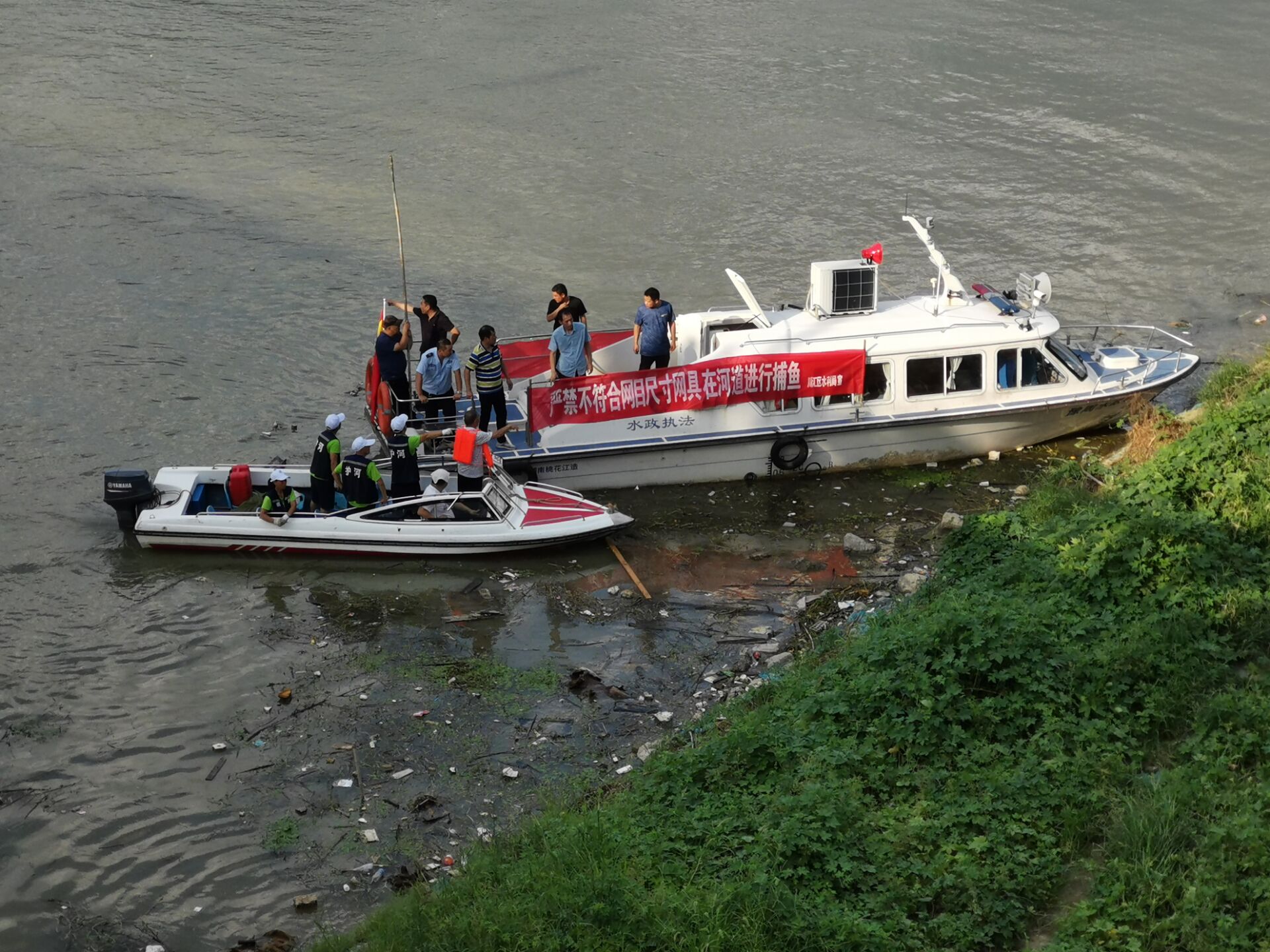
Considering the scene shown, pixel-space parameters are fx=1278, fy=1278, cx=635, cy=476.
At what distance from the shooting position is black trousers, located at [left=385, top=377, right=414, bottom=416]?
1672 centimetres

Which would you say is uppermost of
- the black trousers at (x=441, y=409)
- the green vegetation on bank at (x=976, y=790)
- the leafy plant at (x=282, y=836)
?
the black trousers at (x=441, y=409)

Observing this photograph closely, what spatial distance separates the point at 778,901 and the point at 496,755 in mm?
4383

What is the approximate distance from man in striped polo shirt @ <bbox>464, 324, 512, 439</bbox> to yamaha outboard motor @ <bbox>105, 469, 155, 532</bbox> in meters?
4.16

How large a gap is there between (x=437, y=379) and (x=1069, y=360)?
346 inches

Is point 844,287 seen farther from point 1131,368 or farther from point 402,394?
point 402,394

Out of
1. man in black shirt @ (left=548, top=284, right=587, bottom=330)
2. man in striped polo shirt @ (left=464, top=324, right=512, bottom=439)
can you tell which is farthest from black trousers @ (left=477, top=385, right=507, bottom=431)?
man in black shirt @ (left=548, top=284, right=587, bottom=330)

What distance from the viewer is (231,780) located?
1152cm

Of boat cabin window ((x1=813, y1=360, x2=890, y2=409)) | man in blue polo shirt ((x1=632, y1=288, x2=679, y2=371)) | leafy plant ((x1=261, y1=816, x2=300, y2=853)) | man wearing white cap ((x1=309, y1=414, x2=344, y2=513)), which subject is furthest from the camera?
boat cabin window ((x1=813, y1=360, x2=890, y2=409))

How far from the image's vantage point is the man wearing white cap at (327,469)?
15.1 m

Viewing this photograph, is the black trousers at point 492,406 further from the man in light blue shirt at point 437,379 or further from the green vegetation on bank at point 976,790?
the green vegetation on bank at point 976,790

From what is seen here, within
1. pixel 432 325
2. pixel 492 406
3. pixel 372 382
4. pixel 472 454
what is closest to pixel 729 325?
pixel 492 406

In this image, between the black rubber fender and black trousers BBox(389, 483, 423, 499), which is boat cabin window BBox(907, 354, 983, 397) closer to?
the black rubber fender

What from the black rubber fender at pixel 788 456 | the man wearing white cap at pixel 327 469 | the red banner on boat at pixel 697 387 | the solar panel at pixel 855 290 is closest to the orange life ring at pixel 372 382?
the man wearing white cap at pixel 327 469

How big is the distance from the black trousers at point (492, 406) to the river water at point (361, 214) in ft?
9.96
